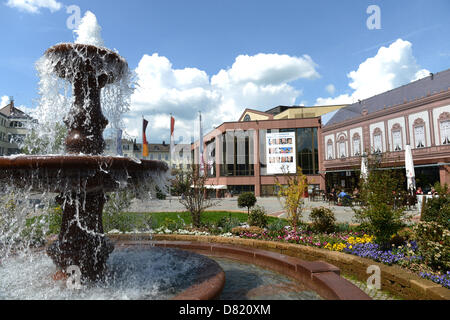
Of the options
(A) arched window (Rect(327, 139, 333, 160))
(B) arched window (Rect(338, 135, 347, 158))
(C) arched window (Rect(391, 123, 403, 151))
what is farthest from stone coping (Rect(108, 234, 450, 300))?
(A) arched window (Rect(327, 139, 333, 160))

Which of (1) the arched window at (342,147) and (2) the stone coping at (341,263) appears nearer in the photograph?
(2) the stone coping at (341,263)

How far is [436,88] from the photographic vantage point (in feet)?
90.2

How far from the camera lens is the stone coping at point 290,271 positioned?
3.37 m

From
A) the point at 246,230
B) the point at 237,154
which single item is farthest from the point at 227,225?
the point at 237,154

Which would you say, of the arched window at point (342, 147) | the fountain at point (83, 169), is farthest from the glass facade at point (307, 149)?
the fountain at point (83, 169)

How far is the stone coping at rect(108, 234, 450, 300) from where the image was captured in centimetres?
377

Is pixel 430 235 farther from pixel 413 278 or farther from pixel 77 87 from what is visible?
pixel 77 87

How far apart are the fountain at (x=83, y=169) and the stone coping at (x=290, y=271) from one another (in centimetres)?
170

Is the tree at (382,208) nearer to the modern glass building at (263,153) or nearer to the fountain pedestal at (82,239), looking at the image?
the fountain pedestal at (82,239)

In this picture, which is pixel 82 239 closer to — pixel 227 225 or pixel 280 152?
pixel 227 225

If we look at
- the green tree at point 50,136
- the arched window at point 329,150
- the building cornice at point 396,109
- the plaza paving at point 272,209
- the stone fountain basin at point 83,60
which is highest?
the building cornice at point 396,109

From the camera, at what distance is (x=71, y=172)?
3.40 m

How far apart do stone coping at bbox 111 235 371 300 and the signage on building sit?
129ft
